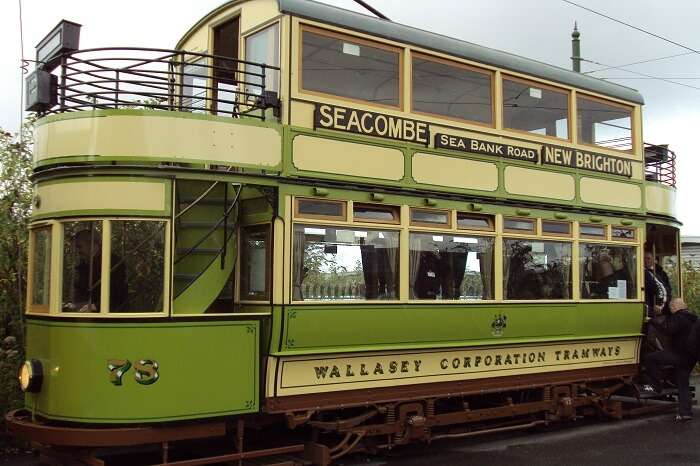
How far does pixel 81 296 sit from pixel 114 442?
1193 millimetres

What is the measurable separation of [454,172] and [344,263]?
5.67ft

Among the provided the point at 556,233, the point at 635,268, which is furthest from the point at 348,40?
the point at 635,268

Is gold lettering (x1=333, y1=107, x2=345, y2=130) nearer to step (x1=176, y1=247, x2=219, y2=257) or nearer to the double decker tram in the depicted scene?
the double decker tram

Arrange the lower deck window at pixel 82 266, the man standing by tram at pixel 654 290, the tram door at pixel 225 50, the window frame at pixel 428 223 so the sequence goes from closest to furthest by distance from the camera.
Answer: the lower deck window at pixel 82 266 < the window frame at pixel 428 223 < the tram door at pixel 225 50 < the man standing by tram at pixel 654 290

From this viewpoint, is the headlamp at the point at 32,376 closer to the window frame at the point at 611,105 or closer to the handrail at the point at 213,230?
the handrail at the point at 213,230

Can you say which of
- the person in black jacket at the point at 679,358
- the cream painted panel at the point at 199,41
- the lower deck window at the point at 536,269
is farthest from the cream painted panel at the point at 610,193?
the cream painted panel at the point at 199,41

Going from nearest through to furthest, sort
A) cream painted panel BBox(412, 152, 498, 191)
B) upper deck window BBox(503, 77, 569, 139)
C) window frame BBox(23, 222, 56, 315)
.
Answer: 1. window frame BBox(23, 222, 56, 315)
2. cream painted panel BBox(412, 152, 498, 191)
3. upper deck window BBox(503, 77, 569, 139)

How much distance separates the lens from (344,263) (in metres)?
6.97

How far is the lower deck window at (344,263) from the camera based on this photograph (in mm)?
6707

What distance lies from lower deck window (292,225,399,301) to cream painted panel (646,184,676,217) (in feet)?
14.9

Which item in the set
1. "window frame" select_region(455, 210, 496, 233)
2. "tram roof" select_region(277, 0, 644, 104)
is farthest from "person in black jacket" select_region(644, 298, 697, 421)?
"window frame" select_region(455, 210, 496, 233)

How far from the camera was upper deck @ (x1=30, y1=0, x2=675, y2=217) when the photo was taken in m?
6.29

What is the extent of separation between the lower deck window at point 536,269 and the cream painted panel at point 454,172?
2.36 ft

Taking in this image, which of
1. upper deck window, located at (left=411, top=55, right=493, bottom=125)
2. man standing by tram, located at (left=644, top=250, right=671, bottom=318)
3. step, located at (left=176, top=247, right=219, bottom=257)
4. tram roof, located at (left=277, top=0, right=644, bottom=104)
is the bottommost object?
man standing by tram, located at (left=644, top=250, right=671, bottom=318)
